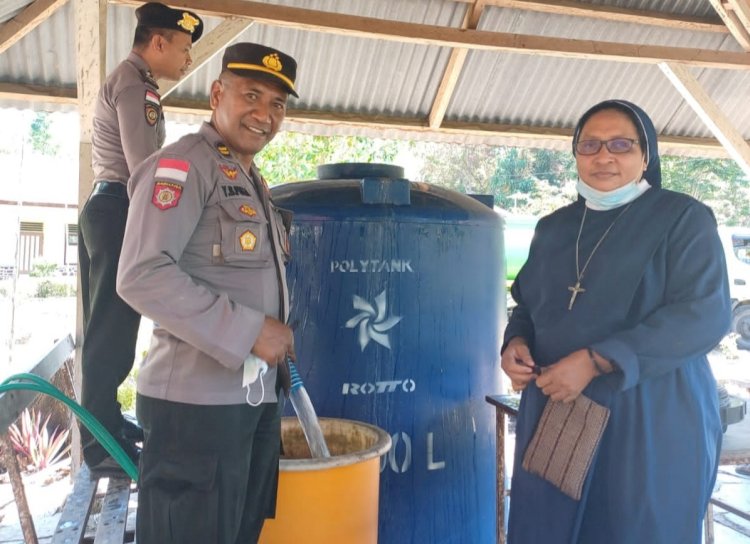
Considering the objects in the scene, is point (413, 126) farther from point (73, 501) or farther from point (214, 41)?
point (73, 501)

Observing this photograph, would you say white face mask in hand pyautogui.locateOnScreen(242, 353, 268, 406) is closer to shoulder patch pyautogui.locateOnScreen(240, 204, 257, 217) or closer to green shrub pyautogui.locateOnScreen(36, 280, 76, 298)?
shoulder patch pyautogui.locateOnScreen(240, 204, 257, 217)

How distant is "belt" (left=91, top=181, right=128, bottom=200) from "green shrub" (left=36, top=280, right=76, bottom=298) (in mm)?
20250

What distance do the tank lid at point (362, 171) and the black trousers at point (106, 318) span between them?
2.84ft

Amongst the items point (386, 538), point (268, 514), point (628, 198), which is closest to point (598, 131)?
point (628, 198)

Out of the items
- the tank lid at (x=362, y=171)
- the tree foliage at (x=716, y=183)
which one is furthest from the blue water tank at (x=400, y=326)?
the tree foliage at (x=716, y=183)

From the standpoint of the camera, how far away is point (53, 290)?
21266mm

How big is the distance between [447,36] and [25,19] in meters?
2.52

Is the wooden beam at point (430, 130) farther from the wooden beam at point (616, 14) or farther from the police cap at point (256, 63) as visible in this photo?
the police cap at point (256, 63)

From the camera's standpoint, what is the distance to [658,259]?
1701 mm

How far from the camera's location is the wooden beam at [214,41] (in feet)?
12.5

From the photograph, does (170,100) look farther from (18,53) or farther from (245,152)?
(245,152)

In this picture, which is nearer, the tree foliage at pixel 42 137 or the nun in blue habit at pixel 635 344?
the nun in blue habit at pixel 635 344

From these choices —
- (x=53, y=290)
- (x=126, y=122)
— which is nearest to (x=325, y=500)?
(x=126, y=122)

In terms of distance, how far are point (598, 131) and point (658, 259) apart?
1.23ft
